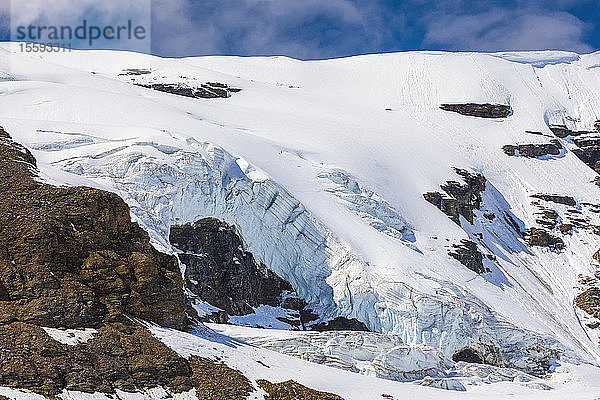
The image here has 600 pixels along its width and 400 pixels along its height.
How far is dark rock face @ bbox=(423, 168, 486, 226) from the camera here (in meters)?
60.2

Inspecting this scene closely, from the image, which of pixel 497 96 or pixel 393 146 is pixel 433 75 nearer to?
pixel 497 96

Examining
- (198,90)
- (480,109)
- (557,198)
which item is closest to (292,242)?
(557,198)

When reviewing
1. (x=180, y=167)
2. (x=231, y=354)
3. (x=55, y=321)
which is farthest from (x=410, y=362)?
(x=180, y=167)

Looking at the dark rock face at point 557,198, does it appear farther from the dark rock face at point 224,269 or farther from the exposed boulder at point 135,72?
the exposed boulder at point 135,72

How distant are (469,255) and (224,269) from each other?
21859 millimetres

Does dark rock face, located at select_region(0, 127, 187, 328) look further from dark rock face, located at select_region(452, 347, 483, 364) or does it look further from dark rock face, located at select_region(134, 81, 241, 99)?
dark rock face, located at select_region(134, 81, 241, 99)

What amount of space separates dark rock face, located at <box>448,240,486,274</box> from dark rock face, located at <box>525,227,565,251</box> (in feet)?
45.2

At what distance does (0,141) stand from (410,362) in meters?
23.1

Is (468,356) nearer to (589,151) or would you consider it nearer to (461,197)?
(461,197)

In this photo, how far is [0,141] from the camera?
30.0 metres

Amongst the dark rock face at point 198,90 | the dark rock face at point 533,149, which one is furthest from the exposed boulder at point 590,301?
the dark rock face at point 198,90

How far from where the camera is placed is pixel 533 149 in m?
81.1

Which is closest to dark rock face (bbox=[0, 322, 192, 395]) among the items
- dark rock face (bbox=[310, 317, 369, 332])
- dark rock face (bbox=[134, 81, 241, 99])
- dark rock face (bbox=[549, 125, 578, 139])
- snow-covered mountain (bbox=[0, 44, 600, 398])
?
snow-covered mountain (bbox=[0, 44, 600, 398])

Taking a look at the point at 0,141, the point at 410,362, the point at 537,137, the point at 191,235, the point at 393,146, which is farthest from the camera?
the point at 537,137
